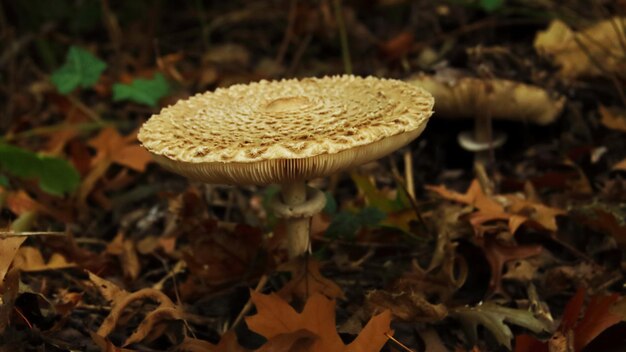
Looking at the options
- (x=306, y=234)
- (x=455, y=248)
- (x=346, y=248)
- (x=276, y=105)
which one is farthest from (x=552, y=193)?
(x=276, y=105)

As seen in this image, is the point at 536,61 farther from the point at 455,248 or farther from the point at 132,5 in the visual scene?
the point at 132,5

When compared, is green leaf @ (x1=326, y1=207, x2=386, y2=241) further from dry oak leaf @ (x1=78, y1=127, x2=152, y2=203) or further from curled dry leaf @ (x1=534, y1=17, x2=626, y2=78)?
curled dry leaf @ (x1=534, y1=17, x2=626, y2=78)

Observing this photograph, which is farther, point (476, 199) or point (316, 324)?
point (476, 199)

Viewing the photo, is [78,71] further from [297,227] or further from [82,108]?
[297,227]

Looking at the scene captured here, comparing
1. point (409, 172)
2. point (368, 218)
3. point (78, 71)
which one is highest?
point (78, 71)

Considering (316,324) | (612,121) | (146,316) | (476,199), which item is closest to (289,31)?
(612,121)

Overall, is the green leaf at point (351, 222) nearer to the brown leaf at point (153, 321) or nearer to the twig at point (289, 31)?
the brown leaf at point (153, 321)

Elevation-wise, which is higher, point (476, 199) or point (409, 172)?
point (476, 199)
